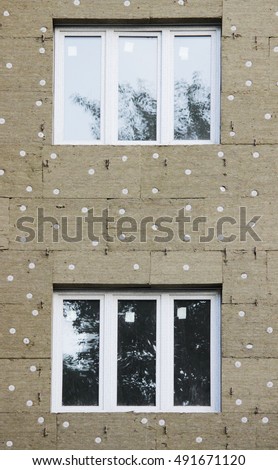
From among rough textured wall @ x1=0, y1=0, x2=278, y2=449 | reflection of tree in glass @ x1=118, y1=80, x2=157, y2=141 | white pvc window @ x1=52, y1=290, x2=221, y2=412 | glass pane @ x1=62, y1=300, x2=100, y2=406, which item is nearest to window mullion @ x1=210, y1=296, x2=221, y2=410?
white pvc window @ x1=52, y1=290, x2=221, y2=412

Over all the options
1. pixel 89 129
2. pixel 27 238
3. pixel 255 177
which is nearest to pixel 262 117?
pixel 255 177

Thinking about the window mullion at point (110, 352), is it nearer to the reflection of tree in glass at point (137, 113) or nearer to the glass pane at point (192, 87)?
the reflection of tree in glass at point (137, 113)

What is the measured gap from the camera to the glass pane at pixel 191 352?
15.1 meters

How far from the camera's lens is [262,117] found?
1530 cm

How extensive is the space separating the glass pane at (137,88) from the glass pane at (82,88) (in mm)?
272

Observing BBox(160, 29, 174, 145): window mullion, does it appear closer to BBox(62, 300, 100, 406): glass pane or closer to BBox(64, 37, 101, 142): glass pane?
BBox(64, 37, 101, 142): glass pane

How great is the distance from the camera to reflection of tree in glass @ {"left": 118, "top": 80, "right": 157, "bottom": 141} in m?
15.6

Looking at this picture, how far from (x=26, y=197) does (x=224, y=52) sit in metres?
2.73

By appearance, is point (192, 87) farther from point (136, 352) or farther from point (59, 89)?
point (136, 352)

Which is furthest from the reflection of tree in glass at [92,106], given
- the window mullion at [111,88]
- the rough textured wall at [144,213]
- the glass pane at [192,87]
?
the glass pane at [192,87]

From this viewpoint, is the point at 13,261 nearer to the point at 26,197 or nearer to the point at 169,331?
the point at 26,197

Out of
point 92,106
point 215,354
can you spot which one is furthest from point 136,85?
point 215,354
